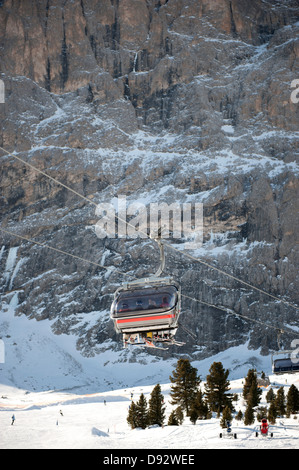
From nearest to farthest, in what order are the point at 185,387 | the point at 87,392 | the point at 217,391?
the point at 217,391, the point at 185,387, the point at 87,392

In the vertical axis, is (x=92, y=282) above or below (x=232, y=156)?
below

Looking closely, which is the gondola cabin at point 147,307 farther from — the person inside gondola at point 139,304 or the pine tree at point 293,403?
the pine tree at point 293,403

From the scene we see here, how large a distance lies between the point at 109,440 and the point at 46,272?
516ft

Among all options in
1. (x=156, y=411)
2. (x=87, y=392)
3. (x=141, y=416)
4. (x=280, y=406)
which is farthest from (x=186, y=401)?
(x=87, y=392)

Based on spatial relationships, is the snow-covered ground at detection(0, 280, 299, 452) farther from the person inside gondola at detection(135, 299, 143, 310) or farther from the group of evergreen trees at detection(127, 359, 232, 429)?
the person inside gondola at detection(135, 299, 143, 310)

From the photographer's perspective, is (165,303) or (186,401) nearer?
(165,303)

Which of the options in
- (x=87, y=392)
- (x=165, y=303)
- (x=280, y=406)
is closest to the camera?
(x=165, y=303)

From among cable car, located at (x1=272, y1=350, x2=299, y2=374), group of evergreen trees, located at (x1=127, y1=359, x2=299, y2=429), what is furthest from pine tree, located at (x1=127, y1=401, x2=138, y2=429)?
cable car, located at (x1=272, y1=350, x2=299, y2=374)

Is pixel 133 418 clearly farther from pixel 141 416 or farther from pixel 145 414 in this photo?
pixel 145 414

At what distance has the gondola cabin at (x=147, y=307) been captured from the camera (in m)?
30.3

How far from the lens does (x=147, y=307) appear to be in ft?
99.9

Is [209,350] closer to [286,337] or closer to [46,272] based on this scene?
[286,337]
